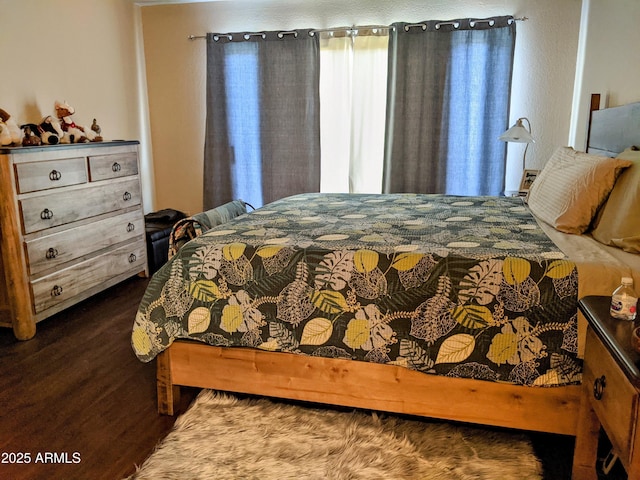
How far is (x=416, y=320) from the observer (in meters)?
1.83

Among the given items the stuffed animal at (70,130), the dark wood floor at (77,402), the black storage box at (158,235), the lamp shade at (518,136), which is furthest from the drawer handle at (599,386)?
the black storage box at (158,235)

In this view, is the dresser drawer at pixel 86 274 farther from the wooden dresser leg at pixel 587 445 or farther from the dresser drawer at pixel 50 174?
the wooden dresser leg at pixel 587 445

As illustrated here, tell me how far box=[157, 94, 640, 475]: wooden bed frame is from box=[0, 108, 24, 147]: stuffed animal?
1.74 meters

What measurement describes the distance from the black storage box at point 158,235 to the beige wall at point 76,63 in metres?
0.48

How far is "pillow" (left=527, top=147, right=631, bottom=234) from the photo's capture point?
2.14m

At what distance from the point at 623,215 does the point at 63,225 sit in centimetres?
299

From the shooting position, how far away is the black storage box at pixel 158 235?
411 centimetres

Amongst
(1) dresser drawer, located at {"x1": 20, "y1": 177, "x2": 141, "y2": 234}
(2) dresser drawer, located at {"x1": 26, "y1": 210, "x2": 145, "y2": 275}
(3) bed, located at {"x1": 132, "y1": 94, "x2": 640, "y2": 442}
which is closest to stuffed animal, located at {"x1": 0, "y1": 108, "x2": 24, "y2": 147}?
(1) dresser drawer, located at {"x1": 20, "y1": 177, "x2": 141, "y2": 234}

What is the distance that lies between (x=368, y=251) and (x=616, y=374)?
96 centimetres

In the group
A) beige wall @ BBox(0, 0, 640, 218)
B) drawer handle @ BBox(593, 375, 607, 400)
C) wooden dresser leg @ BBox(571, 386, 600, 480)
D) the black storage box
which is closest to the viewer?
drawer handle @ BBox(593, 375, 607, 400)

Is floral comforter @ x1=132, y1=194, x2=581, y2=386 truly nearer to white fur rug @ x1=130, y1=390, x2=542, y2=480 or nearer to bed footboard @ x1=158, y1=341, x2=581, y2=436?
Answer: bed footboard @ x1=158, y1=341, x2=581, y2=436

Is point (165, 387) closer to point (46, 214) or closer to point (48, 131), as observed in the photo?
point (46, 214)

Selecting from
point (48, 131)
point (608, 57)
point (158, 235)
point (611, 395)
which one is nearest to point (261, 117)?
point (158, 235)

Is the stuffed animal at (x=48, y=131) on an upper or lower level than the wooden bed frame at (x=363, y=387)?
upper
